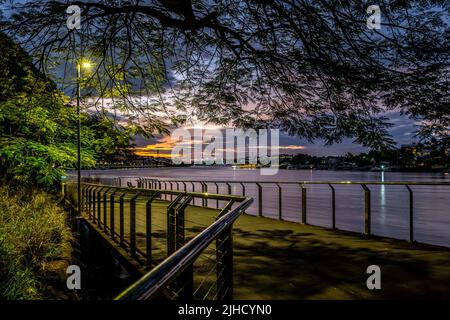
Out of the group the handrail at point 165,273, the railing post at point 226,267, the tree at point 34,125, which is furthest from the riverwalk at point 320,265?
the tree at point 34,125

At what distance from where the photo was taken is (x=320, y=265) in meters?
5.34

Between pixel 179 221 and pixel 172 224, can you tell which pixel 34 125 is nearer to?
pixel 172 224

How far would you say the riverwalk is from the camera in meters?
4.18

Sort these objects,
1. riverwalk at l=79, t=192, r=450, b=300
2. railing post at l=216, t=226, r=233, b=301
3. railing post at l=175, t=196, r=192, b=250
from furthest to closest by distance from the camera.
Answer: railing post at l=175, t=196, r=192, b=250, riverwalk at l=79, t=192, r=450, b=300, railing post at l=216, t=226, r=233, b=301

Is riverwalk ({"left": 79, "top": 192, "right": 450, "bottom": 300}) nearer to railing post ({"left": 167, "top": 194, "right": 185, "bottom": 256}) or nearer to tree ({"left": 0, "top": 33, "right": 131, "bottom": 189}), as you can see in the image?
railing post ({"left": 167, "top": 194, "right": 185, "bottom": 256})

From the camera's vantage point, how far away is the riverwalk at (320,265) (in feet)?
13.7

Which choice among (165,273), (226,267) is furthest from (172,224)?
(165,273)

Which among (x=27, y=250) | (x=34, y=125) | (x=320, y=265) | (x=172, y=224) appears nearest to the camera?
(x=172, y=224)

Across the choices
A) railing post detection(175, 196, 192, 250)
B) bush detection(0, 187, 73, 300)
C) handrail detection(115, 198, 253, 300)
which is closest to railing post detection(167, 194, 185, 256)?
railing post detection(175, 196, 192, 250)

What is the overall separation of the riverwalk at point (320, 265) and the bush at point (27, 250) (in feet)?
4.87

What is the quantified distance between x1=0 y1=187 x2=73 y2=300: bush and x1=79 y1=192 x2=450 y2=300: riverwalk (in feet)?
4.87

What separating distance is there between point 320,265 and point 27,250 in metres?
5.37

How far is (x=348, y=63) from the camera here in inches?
229

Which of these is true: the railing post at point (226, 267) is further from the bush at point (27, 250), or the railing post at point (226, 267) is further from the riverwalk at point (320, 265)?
the bush at point (27, 250)
